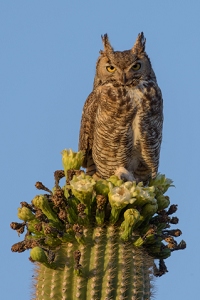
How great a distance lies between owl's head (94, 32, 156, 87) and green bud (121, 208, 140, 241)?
8.89 feet

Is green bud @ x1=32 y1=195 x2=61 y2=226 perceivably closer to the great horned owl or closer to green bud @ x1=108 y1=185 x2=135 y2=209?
green bud @ x1=108 y1=185 x2=135 y2=209

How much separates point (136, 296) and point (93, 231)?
0.56m

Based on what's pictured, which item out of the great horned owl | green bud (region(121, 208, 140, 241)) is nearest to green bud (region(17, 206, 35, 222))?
green bud (region(121, 208, 140, 241))

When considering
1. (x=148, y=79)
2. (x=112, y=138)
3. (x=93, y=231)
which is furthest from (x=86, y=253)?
(x=148, y=79)

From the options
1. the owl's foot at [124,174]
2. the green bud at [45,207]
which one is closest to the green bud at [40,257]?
the green bud at [45,207]

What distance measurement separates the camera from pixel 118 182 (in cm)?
456

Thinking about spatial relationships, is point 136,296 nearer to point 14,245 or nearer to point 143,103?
point 14,245

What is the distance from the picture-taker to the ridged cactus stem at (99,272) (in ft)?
13.0

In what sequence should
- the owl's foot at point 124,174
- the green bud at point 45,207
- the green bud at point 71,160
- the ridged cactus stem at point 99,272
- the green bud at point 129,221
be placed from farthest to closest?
the owl's foot at point 124,174 → the green bud at point 71,160 → the green bud at point 45,207 → the green bud at point 129,221 → the ridged cactus stem at point 99,272

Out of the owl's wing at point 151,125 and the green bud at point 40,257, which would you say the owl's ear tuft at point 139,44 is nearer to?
the owl's wing at point 151,125

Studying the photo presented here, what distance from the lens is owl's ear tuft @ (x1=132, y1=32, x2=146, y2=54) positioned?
23.1ft

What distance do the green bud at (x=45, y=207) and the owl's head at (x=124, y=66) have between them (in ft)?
8.61

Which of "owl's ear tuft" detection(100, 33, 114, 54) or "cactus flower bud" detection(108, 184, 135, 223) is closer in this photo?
"cactus flower bud" detection(108, 184, 135, 223)

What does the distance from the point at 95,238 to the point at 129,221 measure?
249 millimetres
